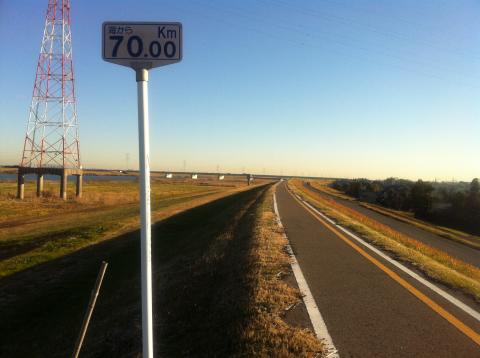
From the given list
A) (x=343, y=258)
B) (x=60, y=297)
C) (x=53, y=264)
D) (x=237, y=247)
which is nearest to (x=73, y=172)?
(x=53, y=264)

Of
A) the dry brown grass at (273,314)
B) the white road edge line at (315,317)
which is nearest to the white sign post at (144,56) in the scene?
the dry brown grass at (273,314)

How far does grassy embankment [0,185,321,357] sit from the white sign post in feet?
5.08

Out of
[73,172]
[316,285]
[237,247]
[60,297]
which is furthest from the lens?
[73,172]

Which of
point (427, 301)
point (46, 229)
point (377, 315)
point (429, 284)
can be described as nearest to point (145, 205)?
point (377, 315)

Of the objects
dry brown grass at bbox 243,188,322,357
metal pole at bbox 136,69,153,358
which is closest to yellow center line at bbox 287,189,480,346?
dry brown grass at bbox 243,188,322,357

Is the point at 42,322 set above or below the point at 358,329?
below

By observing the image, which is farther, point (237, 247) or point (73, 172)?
point (73, 172)

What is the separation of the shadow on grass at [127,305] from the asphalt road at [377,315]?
1.13 meters

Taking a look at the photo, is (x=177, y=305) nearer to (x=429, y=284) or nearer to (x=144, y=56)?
(x=429, y=284)

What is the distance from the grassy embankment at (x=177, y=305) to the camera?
467cm

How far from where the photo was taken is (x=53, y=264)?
14.3 m

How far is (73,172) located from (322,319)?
34.5 meters

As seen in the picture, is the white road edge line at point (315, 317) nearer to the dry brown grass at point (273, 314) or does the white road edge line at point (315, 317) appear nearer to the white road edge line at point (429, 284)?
the dry brown grass at point (273, 314)

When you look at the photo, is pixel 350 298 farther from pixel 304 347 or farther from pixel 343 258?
pixel 343 258
